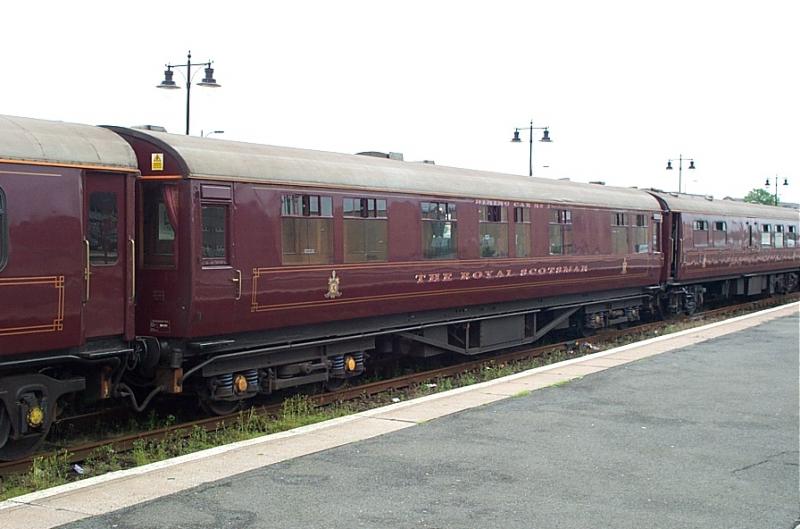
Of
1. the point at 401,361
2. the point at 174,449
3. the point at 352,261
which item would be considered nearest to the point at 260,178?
the point at 352,261

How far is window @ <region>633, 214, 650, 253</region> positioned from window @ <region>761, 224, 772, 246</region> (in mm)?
10314

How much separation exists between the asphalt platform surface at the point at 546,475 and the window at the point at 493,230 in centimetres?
424

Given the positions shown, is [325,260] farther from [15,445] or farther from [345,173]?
[15,445]

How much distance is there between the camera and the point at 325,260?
11.2m

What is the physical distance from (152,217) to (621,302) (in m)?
13.3

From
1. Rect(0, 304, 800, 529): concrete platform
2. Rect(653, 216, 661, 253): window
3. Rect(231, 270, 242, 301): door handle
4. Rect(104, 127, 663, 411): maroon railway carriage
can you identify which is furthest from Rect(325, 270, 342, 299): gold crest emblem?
Rect(653, 216, 661, 253): window

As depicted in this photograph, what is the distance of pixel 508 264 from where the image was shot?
15281 mm

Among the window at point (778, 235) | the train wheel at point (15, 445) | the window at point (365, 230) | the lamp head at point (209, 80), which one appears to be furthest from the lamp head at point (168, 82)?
the window at point (778, 235)

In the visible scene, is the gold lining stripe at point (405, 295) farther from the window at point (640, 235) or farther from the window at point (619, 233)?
the window at point (640, 235)

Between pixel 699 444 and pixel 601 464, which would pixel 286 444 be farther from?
pixel 699 444

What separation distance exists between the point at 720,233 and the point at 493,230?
13.1m

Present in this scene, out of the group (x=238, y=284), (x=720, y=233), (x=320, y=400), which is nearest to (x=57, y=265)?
(x=238, y=284)

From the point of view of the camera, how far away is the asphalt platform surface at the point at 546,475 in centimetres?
601

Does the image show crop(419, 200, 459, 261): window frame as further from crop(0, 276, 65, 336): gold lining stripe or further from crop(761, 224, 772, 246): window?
crop(761, 224, 772, 246): window
